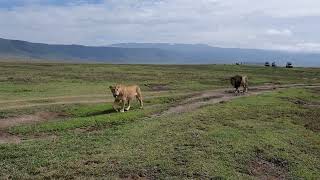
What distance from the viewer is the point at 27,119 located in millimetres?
30844

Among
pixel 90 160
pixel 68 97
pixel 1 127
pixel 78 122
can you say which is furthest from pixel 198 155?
pixel 68 97

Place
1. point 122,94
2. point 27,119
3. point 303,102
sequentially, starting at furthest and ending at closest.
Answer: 1. point 303,102
2. point 122,94
3. point 27,119

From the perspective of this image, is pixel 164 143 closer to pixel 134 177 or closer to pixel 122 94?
pixel 134 177

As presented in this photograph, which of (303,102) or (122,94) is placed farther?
(303,102)

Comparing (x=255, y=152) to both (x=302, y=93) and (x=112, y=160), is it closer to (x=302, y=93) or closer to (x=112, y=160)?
(x=112, y=160)

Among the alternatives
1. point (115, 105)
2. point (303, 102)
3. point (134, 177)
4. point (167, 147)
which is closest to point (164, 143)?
point (167, 147)

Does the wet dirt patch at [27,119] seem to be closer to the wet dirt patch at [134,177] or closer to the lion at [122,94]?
the lion at [122,94]

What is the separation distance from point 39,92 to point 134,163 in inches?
1049

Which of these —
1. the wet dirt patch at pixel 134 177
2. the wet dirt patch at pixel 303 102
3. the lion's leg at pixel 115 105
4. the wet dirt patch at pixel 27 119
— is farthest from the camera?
the wet dirt patch at pixel 303 102

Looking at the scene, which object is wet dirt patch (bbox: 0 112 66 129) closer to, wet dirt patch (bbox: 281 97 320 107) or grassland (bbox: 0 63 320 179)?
grassland (bbox: 0 63 320 179)

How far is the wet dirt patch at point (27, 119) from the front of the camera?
29.2m

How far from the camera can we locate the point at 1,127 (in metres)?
28.2

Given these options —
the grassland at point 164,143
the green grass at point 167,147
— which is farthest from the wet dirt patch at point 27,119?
the green grass at point 167,147

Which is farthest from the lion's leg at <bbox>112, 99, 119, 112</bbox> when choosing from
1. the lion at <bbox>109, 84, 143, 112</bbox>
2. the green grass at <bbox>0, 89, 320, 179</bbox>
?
the green grass at <bbox>0, 89, 320, 179</bbox>
